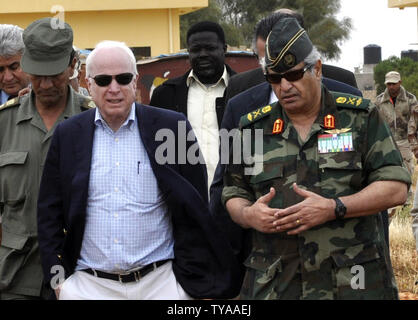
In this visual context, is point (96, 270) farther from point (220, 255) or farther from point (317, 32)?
point (317, 32)

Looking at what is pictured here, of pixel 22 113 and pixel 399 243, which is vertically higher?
pixel 22 113

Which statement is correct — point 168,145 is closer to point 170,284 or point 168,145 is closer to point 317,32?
point 170,284

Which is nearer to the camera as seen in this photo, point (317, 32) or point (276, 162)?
point (276, 162)

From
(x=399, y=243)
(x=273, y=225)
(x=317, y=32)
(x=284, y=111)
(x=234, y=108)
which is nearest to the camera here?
(x=273, y=225)

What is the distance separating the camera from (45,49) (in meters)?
4.98

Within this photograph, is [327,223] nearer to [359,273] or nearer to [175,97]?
[359,273]

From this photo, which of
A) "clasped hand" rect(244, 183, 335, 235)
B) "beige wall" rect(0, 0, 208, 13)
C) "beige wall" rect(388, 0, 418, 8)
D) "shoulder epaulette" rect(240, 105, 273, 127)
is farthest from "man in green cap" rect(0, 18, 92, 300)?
"beige wall" rect(388, 0, 418, 8)

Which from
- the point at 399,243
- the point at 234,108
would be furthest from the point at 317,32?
the point at 234,108

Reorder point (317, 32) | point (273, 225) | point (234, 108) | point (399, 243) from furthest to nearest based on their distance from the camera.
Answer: point (317, 32) < point (399, 243) < point (234, 108) < point (273, 225)

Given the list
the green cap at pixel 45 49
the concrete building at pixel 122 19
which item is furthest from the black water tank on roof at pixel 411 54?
the green cap at pixel 45 49

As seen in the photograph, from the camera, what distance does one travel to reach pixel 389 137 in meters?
4.14

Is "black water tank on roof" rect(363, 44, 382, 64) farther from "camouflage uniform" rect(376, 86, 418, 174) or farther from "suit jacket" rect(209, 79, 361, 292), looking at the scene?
"suit jacket" rect(209, 79, 361, 292)

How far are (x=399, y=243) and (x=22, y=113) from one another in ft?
20.5
